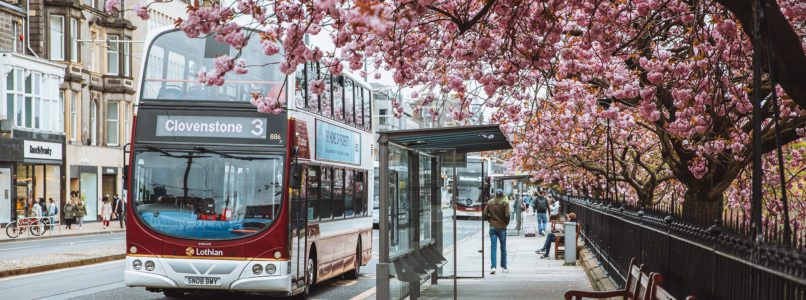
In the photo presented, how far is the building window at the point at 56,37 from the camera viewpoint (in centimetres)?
5184

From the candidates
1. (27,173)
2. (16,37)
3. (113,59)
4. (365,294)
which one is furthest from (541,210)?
(113,59)

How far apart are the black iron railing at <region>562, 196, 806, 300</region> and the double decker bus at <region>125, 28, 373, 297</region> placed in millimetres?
4771

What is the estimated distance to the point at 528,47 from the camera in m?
12.6

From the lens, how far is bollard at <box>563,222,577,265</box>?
24.0 meters

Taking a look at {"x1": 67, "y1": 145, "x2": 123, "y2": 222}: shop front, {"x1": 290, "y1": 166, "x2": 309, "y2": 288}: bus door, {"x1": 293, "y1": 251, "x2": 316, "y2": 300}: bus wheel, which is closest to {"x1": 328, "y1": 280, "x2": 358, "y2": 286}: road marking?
{"x1": 293, "y1": 251, "x2": 316, "y2": 300}: bus wheel

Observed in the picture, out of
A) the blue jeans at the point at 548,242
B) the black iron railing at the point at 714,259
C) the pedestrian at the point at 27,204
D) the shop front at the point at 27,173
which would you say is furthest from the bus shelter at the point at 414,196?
the pedestrian at the point at 27,204

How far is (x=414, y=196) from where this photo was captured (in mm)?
14359

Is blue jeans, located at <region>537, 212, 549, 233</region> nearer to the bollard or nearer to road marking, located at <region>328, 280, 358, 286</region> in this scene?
the bollard

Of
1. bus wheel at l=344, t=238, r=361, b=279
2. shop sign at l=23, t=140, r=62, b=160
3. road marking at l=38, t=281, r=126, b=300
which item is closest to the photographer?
road marking at l=38, t=281, r=126, b=300

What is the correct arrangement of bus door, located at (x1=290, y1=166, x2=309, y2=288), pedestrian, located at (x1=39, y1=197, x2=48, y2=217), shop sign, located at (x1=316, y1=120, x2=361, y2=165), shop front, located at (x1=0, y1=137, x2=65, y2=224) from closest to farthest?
bus door, located at (x1=290, y1=166, x2=309, y2=288)
shop sign, located at (x1=316, y1=120, x2=361, y2=165)
pedestrian, located at (x1=39, y1=197, x2=48, y2=217)
shop front, located at (x1=0, y1=137, x2=65, y2=224)

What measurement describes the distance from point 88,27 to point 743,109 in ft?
153

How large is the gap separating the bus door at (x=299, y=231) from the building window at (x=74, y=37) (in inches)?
1572

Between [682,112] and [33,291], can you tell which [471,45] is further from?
[33,291]

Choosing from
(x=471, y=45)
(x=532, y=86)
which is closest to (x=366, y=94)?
(x=532, y=86)
